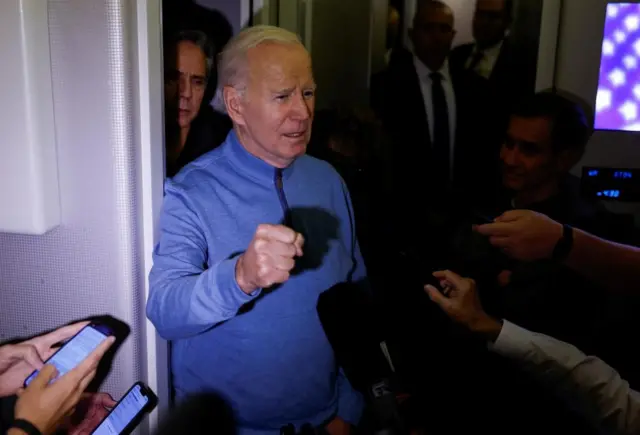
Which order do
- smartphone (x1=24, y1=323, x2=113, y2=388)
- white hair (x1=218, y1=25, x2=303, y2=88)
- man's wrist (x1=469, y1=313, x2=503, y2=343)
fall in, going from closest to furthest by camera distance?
smartphone (x1=24, y1=323, x2=113, y2=388), white hair (x1=218, y1=25, x2=303, y2=88), man's wrist (x1=469, y1=313, x2=503, y2=343)

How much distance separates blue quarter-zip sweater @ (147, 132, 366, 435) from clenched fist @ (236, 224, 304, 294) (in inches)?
5.9

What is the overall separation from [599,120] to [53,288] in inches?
48.5

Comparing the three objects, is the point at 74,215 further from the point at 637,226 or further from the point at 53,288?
the point at 637,226

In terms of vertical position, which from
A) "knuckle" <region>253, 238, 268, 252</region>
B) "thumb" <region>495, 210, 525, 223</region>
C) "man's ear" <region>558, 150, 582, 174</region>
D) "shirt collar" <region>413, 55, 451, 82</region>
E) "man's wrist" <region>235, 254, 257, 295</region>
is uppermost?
"shirt collar" <region>413, 55, 451, 82</region>

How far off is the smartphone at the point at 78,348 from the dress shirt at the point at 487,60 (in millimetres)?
1037

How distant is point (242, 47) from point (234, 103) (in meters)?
0.09

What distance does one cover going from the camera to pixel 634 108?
126 centimetres

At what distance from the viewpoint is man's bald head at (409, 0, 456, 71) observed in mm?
1306

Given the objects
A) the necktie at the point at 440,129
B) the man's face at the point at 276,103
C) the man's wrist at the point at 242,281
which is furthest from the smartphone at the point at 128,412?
the necktie at the point at 440,129

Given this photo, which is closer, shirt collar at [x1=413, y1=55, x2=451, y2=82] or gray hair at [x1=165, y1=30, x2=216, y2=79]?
gray hair at [x1=165, y1=30, x2=216, y2=79]

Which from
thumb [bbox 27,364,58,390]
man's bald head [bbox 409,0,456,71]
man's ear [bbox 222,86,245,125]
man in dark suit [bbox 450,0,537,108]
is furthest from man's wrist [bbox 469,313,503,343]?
thumb [bbox 27,364,58,390]

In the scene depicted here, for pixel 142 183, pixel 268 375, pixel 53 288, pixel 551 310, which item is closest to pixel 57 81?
pixel 142 183

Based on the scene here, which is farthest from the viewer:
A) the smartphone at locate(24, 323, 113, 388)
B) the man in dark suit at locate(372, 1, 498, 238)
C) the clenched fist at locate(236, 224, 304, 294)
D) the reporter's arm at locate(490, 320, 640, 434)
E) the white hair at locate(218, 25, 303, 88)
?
the man in dark suit at locate(372, 1, 498, 238)

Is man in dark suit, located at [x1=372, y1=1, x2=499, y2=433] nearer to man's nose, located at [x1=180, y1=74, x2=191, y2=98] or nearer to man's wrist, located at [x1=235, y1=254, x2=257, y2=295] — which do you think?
man's nose, located at [x1=180, y1=74, x2=191, y2=98]
